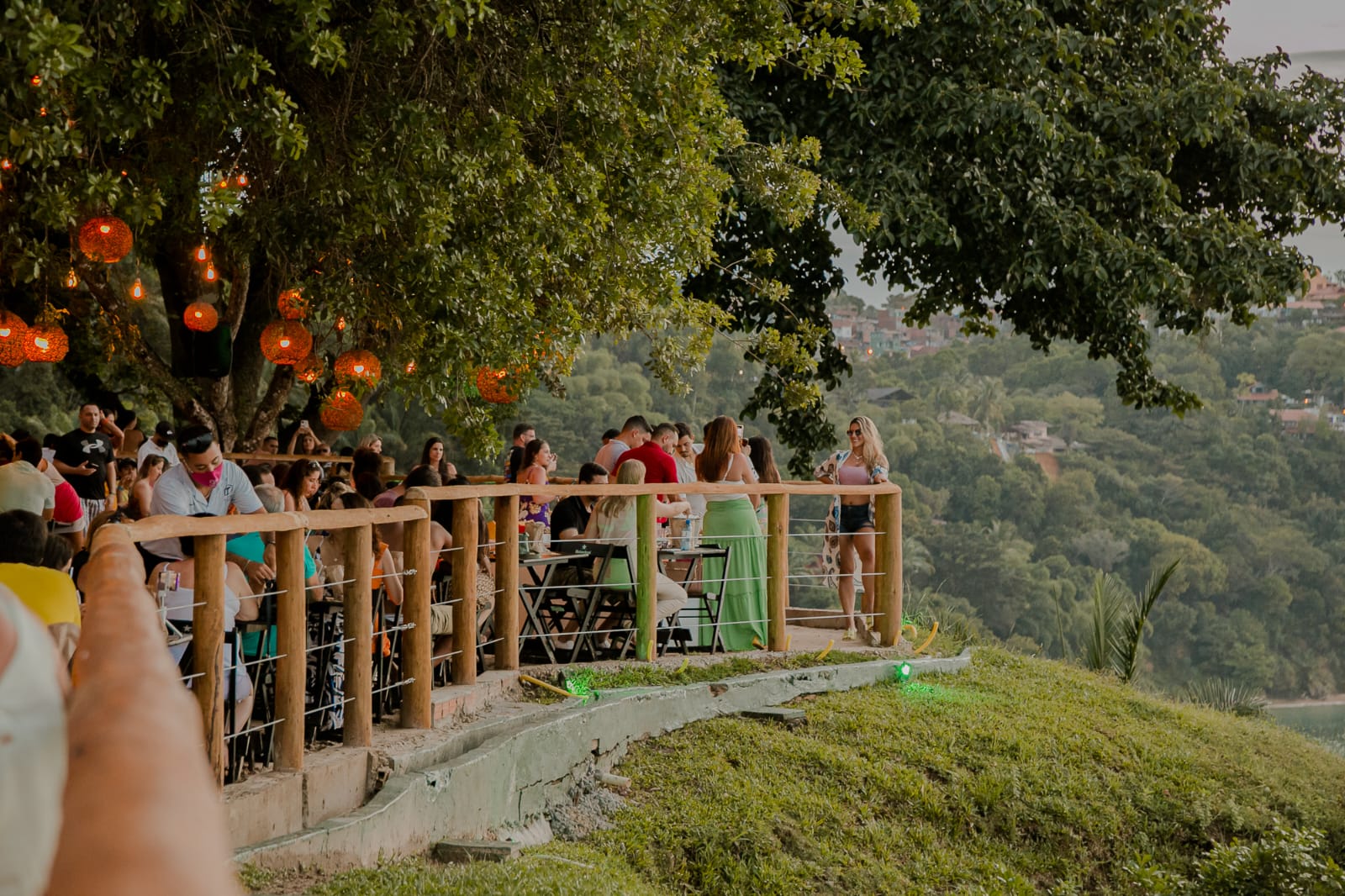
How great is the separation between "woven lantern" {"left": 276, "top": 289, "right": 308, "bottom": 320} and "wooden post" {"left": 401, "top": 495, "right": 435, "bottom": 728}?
1702 mm

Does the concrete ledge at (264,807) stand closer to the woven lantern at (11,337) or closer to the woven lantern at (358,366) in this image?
the woven lantern at (358,366)

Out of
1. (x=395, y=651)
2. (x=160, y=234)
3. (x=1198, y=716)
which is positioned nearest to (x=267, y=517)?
(x=395, y=651)

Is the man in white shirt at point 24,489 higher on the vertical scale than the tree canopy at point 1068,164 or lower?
lower

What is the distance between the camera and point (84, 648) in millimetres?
1154

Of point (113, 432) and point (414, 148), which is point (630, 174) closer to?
point (414, 148)

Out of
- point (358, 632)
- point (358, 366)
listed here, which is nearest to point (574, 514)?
point (358, 366)

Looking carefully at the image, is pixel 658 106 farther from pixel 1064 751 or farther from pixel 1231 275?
pixel 1231 275

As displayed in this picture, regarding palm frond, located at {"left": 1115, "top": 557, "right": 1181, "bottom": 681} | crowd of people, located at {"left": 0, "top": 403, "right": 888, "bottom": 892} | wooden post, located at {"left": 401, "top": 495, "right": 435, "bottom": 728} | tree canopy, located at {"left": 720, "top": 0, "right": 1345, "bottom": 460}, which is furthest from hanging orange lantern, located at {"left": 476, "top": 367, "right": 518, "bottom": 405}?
palm frond, located at {"left": 1115, "top": 557, "right": 1181, "bottom": 681}

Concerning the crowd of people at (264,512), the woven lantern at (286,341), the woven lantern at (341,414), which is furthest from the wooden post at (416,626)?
the woven lantern at (341,414)

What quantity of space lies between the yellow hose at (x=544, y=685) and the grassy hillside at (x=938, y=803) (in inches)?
21.2

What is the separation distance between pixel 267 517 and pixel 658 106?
13.5 ft

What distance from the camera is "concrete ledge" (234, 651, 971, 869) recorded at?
17.0ft

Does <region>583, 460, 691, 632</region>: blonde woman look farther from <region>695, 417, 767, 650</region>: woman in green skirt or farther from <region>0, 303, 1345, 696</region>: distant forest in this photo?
<region>0, 303, 1345, 696</region>: distant forest

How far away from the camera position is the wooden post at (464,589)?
727 centimetres
